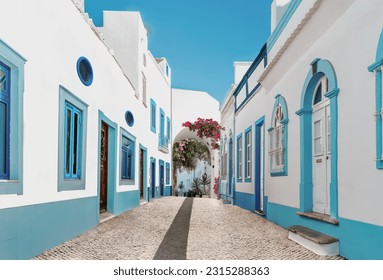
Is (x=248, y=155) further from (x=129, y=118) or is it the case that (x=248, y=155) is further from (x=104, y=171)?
(x=104, y=171)

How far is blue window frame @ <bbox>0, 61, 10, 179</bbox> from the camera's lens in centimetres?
354

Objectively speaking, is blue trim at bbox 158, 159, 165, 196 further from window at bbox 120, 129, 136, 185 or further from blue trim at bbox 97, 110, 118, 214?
blue trim at bbox 97, 110, 118, 214

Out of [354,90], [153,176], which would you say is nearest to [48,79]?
[354,90]

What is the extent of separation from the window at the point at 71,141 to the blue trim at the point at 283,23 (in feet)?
12.3

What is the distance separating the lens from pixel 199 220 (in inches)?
307

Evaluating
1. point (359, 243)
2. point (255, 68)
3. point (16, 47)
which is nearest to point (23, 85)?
point (16, 47)

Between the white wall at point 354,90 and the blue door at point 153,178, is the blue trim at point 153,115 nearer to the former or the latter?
the blue door at point 153,178

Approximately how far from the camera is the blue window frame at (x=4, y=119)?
3.54 m

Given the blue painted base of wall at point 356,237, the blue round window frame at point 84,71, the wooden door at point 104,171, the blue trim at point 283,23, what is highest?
the blue trim at point 283,23

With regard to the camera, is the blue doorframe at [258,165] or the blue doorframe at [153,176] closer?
the blue doorframe at [258,165]

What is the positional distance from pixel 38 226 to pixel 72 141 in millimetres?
1700

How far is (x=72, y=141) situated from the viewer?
5.52m

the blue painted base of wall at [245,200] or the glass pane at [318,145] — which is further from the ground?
the glass pane at [318,145]

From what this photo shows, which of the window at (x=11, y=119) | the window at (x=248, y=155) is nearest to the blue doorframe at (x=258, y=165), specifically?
the window at (x=248, y=155)
